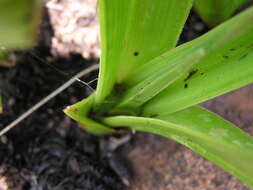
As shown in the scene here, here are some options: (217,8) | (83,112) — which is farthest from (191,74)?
(217,8)

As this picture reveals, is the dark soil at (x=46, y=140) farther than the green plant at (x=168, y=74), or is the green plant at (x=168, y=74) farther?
the dark soil at (x=46, y=140)

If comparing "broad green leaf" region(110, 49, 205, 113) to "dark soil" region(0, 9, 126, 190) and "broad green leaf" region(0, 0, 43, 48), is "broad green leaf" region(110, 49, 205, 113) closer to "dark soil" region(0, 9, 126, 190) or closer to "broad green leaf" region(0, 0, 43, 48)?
"dark soil" region(0, 9, 126, 190)

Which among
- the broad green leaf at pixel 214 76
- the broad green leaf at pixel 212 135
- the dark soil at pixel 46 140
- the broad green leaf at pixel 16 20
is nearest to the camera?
the broad green leaf at pixel 212 135

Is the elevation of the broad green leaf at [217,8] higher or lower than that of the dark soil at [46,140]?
higher

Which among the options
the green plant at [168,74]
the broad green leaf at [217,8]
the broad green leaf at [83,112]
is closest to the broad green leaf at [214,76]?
the green plant at [168,74]

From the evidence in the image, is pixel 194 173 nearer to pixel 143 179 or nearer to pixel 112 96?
pixel 143 179

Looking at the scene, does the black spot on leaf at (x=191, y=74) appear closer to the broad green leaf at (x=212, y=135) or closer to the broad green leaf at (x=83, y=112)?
the broad green leaf at (x=212, y=135)
